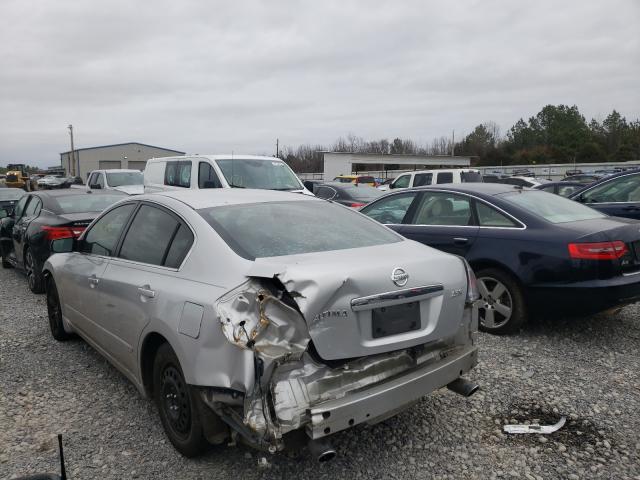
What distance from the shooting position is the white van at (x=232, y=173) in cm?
900

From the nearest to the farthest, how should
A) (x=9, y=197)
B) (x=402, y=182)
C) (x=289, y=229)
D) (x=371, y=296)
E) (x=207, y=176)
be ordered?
(x=371, y=296) < (x=289, y=229) < (x=207, y=176) < (x=9, y=197) < (x=402, y=182)

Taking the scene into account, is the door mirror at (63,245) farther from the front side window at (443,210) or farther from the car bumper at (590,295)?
the car bumper at (590,295)

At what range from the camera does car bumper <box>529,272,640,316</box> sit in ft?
14.1

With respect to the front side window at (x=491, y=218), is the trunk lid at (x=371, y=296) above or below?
below

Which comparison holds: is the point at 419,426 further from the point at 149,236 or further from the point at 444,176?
the point at 444,176

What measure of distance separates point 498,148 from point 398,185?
68241mm

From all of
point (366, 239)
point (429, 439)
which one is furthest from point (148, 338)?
point (429, 439)

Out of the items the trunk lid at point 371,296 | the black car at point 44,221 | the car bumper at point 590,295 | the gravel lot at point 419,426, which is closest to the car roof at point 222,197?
the trunk lid at point 371,296

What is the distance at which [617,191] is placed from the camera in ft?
25.0

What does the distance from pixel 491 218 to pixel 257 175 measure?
5108 mm

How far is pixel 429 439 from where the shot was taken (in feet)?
10.4

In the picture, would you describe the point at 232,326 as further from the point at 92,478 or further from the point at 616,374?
the point at 616,374

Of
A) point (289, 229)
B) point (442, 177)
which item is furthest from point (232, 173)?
point (442, 177)

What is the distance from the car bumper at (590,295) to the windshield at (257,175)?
5.56m
